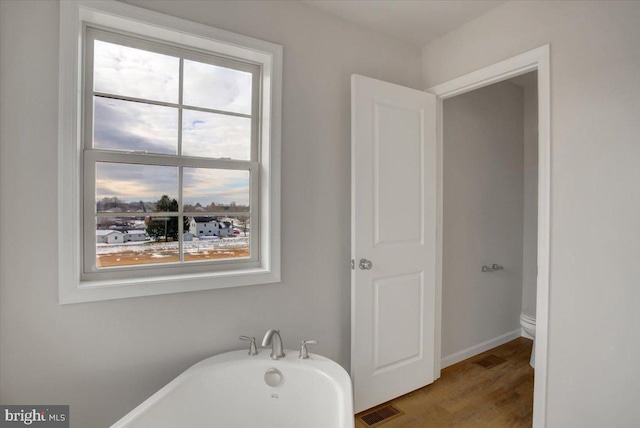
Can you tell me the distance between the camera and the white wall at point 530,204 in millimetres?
3262

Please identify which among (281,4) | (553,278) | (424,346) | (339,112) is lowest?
(424,346)

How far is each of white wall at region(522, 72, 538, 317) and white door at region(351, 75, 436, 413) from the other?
154 centimetres

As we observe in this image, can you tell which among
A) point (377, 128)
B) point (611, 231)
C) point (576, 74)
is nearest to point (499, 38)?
point (576, 74)

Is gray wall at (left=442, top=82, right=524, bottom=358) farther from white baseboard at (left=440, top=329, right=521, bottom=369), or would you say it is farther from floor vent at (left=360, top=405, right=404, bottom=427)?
floor vent at (left=360, top=405, right=404, bottom=427)

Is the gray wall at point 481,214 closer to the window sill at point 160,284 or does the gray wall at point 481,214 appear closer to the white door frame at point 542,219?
the white door frame at point 542,219

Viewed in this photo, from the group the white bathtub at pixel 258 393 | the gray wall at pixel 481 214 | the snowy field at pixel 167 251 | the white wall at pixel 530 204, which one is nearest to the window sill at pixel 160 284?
the snowy field at pixel 167 251

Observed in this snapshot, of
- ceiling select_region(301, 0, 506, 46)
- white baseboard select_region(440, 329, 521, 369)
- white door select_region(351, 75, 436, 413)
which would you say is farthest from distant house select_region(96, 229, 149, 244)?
white baseboard select_region(440, 329, 521, 369)

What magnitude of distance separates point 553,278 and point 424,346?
98 centimetres

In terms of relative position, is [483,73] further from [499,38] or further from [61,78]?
[61,78]

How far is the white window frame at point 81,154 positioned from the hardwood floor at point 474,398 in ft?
4.09

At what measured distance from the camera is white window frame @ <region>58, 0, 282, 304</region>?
1.41 metres

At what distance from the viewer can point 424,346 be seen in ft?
7.68

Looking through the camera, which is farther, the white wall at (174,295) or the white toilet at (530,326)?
the white toilet at (530,326)

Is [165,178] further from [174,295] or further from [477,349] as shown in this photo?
[477,349]
